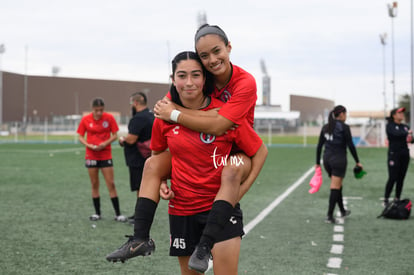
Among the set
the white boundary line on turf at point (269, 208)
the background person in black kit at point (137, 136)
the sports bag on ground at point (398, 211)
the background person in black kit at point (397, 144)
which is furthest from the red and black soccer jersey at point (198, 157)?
the background person in black kit at point (397, 144)

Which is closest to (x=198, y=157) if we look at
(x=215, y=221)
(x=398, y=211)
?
(x=215, y=221)

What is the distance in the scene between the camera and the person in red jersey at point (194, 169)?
3070 mm

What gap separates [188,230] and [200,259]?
1.25 ft

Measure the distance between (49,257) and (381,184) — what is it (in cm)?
1046

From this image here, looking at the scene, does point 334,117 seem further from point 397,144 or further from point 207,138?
point 207,138

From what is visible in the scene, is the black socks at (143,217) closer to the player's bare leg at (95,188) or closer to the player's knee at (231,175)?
the player's knee at (231,175)

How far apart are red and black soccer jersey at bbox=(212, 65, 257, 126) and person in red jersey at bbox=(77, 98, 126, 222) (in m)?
5.78

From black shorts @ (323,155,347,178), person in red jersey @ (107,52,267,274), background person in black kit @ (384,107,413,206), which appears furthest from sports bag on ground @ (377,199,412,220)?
person in red jersey @ (107,52,267,274)

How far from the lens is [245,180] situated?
3.21 meters

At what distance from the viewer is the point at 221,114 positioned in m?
3.07

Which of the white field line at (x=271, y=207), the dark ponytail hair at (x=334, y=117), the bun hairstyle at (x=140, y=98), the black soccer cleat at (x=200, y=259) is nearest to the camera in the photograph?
the black soccer cleat at (x=200, y=259)

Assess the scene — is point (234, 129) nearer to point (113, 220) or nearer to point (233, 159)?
point (233, 159)

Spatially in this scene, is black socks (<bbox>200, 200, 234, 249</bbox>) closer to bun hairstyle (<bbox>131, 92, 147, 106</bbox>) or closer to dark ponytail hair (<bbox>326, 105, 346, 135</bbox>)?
bun hairstyle (<bbox>131, 92, 147, 106</bbox>)

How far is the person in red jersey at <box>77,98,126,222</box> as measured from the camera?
884cm
